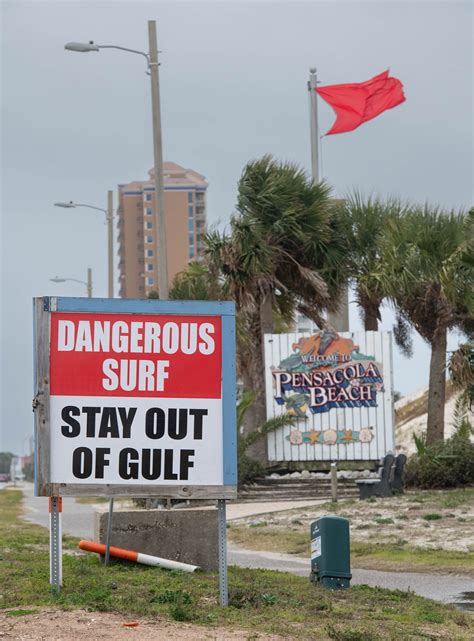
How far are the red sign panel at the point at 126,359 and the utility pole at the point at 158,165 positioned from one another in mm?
15670

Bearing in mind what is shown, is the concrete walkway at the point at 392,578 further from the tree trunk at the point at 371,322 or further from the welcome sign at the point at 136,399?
the tree trunk at the point at 371,322

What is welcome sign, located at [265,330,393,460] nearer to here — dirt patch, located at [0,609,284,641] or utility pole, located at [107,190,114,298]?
utility pole, located at [107,190,114,298]

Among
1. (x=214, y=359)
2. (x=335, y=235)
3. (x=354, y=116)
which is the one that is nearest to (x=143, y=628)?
Result: (x=214, y=359)

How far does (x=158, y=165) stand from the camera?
2678 centimetres

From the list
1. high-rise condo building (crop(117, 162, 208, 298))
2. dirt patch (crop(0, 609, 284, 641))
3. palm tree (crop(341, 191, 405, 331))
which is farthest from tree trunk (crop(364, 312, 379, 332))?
high-rise condo building (crop(117, 162, 208, 298))

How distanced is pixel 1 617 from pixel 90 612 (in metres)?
Result: 0.67

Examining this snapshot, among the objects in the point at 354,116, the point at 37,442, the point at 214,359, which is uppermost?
the point at 354,116

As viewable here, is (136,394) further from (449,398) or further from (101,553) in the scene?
(449,398)

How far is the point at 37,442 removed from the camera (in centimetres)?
1042

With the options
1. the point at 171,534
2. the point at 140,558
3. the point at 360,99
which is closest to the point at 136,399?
the point at 140,558

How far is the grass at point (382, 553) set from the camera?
1641 cm

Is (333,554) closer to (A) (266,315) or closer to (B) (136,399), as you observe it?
(B) (136,399)

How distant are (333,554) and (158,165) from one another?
15.5m

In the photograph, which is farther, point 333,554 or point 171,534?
point 171,534
